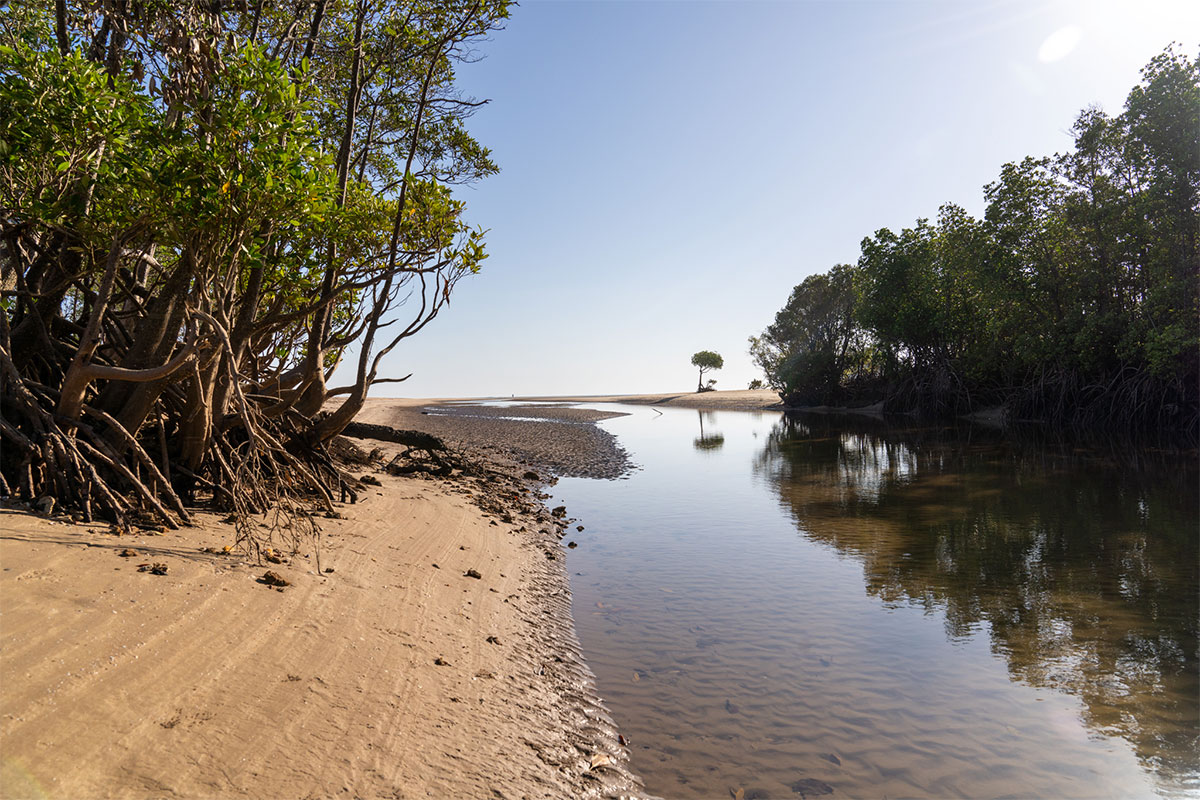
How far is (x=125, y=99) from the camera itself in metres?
5.68

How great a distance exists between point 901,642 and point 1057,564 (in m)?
4.03

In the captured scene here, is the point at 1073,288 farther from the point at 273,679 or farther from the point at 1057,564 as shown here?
the point at 273,679

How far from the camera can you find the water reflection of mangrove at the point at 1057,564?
495cm

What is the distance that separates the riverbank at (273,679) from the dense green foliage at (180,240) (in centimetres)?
146

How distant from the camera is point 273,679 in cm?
381

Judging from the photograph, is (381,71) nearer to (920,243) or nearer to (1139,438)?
(1139,438)

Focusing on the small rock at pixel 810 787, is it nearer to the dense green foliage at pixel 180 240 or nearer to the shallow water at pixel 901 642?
the shallow water at pixel 901 642

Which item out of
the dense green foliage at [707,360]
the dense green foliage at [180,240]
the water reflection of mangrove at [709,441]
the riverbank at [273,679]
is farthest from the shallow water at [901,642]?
the dense green foliage at [707,360]

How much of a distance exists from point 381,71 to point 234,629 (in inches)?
403

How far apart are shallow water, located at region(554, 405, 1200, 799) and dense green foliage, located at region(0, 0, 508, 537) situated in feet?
16.0

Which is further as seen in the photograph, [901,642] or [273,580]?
[901,642]

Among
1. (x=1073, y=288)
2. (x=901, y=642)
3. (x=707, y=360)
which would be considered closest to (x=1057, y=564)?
(x=901, y=642)

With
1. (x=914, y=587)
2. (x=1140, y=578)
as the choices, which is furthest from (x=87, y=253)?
(x=1140, y=578)

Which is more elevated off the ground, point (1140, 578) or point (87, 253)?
point (87, 253)
